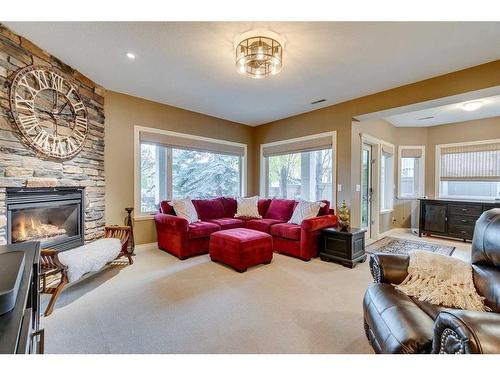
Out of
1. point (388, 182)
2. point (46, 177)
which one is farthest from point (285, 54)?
point (388, 182)

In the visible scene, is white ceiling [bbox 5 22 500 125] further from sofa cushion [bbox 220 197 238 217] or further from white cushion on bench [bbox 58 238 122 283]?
white cushion on bench [bbox 58 238 122 283]

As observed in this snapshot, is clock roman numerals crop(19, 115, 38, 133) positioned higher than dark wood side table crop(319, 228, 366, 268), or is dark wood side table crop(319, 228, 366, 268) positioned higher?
clock roman numerals crop(19, 115, 38, 133)

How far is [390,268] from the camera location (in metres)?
1.66

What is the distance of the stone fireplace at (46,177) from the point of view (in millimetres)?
2240

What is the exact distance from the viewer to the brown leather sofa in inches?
33.5

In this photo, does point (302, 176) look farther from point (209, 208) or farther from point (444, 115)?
point (444, 115)

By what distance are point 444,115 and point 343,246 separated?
142 inches

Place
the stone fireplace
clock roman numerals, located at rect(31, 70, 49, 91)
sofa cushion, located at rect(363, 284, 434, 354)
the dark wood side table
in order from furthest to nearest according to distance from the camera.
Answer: the dark wood side table
clock roman numerals, located at rect(31, 70, 49, 91)
the stone fireplace
sofa cushion, located at rect(363, 284, 434, 354)

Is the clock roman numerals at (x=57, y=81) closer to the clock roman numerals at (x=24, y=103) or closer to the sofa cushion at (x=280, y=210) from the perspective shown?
the clock roman numerals at (x=24, y=103)

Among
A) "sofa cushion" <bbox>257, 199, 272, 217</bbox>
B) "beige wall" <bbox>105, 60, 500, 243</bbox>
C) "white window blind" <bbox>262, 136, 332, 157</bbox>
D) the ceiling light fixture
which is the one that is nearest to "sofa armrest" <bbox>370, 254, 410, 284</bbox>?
the ceiling light fixture
